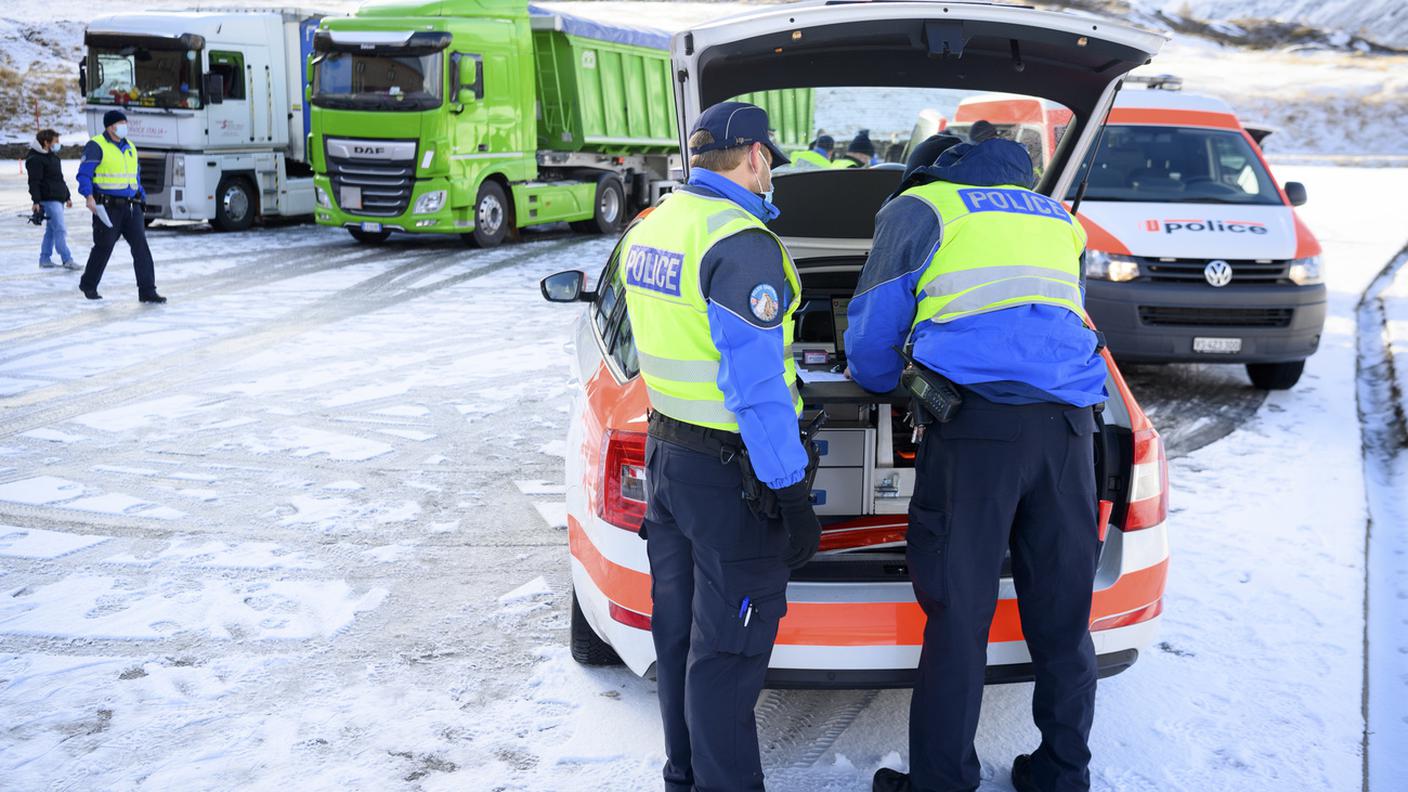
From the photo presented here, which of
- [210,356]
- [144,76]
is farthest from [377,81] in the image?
[210,356]

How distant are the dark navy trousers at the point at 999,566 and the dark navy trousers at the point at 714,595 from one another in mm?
440

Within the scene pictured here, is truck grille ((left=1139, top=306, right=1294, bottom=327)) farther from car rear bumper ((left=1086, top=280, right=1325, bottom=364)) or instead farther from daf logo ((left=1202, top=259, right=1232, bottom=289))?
daf logo ((left=1202, top=259, right=1232, bottom=289))

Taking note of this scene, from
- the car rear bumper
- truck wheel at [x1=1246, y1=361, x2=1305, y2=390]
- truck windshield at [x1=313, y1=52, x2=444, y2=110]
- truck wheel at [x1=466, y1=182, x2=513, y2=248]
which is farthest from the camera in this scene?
truck wheel at [x1=466, y1=182, x2=513, y2=248]

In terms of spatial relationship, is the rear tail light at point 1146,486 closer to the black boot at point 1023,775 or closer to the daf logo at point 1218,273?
the black boot at point 1023,775

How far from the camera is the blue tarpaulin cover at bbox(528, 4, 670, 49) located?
16.6 m

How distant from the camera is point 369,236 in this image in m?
16.9

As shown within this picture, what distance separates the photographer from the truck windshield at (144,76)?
1614 cm

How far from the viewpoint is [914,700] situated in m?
3.22

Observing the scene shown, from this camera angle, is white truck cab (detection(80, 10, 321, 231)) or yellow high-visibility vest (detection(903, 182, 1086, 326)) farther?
white truck cab (detection(80, 10, 321, 231))

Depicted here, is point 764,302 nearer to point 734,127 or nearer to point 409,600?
point 734,127

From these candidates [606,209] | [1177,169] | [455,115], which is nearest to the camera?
[1177,169]

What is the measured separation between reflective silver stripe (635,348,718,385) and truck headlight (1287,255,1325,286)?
624 cm

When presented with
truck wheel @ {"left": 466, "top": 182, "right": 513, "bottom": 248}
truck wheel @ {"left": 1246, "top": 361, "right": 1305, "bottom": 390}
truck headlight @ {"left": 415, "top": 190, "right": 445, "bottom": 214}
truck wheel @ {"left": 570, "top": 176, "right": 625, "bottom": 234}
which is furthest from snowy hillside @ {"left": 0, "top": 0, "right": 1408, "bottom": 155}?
truck wheel @ {"left": 1246, "top": 361, "right": 1305, "bottom": 390}

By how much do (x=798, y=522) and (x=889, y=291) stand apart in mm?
699
